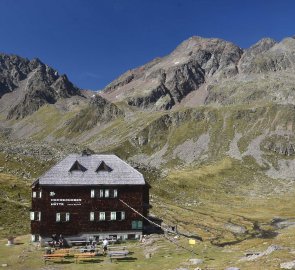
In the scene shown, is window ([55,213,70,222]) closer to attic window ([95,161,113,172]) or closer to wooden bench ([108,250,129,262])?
attic window ([95,161,113,172])

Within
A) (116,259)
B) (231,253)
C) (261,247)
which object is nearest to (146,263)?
(116,259)

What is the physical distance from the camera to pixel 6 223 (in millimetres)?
75000

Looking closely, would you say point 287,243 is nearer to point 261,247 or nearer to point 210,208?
point 261,247

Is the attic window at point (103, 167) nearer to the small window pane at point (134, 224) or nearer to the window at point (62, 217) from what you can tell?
the window at point (62, 217)

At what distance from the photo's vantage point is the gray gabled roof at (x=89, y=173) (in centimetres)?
6481

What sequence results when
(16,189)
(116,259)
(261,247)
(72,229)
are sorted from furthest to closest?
(16,189), (72,229), (261,247), (116,259)

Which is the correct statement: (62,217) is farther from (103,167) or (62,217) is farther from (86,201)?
(103,167)

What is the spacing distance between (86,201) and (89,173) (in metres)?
4.25

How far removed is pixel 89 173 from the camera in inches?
2623

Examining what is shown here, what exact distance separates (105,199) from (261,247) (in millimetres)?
23379

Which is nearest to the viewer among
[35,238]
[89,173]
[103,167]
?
[35,238]

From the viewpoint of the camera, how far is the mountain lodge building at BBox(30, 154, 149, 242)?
6397 cm

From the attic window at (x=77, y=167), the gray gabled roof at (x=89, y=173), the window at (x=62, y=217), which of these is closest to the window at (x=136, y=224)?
the gray gabled roof at (x=89, y=173)

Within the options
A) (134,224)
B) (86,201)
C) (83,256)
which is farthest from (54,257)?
(134,224)
